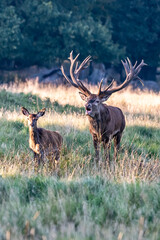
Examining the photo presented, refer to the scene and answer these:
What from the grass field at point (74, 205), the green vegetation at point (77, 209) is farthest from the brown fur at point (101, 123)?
the green vegetation at point (77, 209)

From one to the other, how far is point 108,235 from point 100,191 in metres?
1.69

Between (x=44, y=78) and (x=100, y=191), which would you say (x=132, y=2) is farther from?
(x=100, y=191)

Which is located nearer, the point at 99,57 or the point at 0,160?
the point at 0,160

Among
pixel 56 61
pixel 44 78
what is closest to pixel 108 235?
pixel 44 78

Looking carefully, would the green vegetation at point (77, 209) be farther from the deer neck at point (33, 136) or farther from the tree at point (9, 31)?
the tree at point (9, 31)

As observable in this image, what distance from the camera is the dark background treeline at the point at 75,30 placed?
30156 mm

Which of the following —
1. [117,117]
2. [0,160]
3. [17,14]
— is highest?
[17,14]

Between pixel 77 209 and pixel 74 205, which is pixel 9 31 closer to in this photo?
pixel 74 205

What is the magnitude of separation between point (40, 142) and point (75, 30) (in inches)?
905

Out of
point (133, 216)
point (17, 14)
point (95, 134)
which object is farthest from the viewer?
point (17, 14)

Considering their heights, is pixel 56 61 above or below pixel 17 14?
below

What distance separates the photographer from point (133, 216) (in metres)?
5.12

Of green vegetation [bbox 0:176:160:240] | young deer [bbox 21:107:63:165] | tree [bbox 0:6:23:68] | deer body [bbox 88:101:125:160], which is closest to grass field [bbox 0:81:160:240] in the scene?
green vegetation [bbox 0:176:160:240]

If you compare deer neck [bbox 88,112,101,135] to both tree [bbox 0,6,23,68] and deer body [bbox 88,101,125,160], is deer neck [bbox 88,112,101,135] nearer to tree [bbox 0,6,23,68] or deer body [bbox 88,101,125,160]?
deer body [bbox 88,101,125,160]
